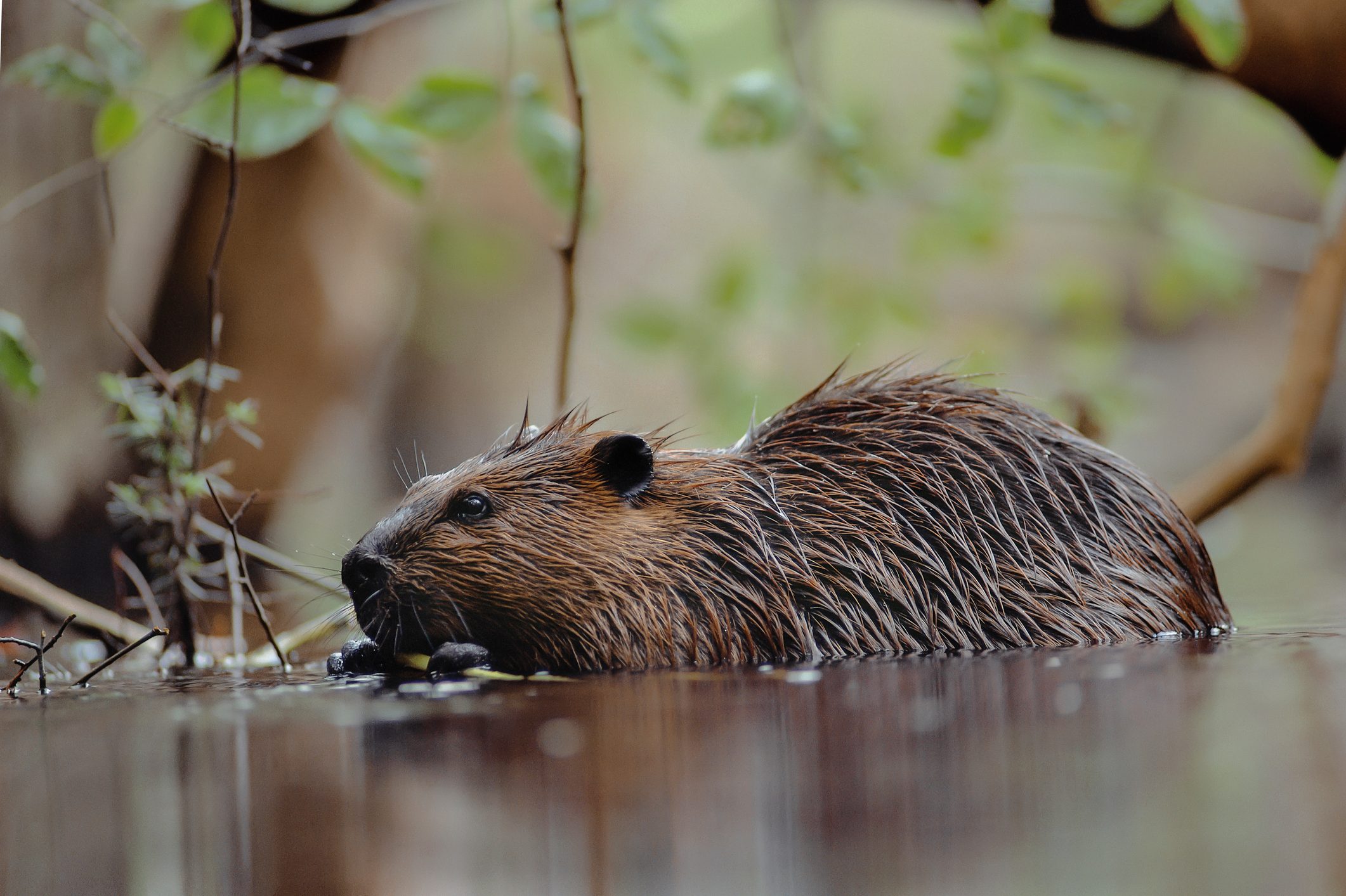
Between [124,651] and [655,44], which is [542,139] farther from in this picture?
[124,651]

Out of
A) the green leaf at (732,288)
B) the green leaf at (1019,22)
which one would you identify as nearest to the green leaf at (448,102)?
the green leaf at (1019,22)

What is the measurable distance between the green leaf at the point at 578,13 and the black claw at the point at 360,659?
61.3 inches

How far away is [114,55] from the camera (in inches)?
105

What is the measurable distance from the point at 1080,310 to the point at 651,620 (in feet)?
12.6

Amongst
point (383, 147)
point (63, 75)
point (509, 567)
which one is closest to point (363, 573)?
point (509, 567)

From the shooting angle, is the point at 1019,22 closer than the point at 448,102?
No

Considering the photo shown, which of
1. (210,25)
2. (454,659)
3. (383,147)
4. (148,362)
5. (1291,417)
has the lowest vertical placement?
(454,659)

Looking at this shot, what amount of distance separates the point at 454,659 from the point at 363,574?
23 cm

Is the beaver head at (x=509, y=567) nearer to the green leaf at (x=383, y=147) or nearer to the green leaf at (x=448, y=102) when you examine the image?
the green leaf at (x=383, y=147)

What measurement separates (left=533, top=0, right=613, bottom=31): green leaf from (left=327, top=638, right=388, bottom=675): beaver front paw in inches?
61.3

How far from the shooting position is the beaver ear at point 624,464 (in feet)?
7.27

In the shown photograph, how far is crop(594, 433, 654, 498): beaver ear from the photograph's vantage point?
7.27 feet

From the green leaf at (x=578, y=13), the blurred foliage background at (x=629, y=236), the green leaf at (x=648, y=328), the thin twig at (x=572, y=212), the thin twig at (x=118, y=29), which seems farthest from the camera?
the green leaf at (x=648, y=328)

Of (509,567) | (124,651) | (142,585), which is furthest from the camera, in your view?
(142,585)
